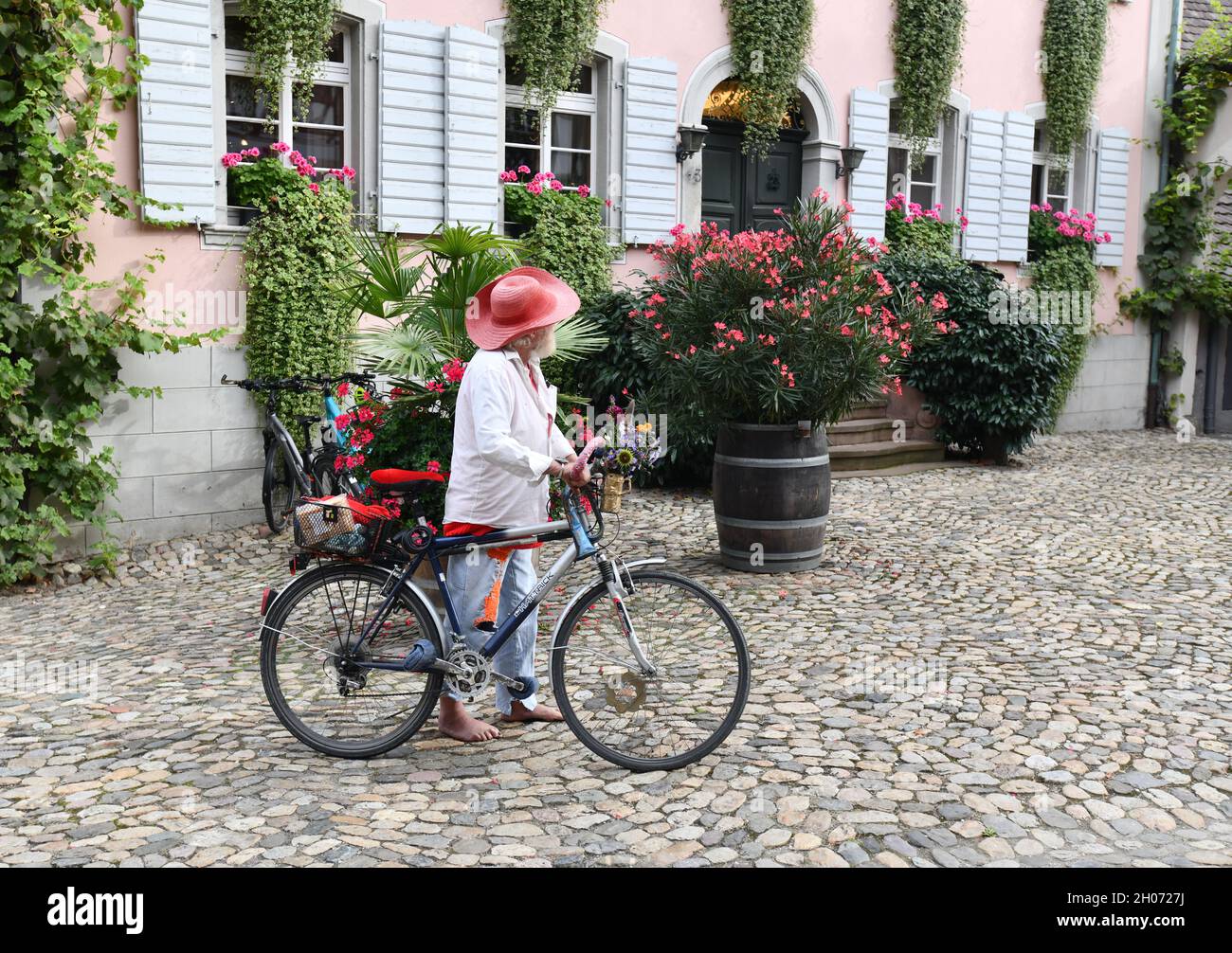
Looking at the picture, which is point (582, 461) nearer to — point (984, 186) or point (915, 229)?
point (915, 229)

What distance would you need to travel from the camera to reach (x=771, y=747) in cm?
457

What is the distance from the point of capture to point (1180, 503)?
1025 cm

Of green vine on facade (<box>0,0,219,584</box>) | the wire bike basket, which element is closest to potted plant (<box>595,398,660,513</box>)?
the wire bike basket

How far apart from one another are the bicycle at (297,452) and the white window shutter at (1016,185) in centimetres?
845

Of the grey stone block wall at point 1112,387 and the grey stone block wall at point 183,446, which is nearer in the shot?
the grey stone block wall at point 183,446

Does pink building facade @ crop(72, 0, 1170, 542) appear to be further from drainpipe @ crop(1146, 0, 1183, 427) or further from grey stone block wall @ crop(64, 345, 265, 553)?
drainpipe @ crop(1146, 0, 1183, 427)

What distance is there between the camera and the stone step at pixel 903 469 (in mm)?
11133

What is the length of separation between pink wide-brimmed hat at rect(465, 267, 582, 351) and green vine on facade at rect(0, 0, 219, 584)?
391 cm

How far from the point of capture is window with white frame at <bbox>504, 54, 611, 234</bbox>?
10.6 metres

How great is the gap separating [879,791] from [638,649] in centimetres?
90

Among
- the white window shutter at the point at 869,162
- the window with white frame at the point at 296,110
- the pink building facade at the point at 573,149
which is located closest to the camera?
the pink building facade at the point at 573,149

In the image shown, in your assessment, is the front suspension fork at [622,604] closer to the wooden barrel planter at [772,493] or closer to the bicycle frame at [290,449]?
the wooden barrel planter at [772,493]

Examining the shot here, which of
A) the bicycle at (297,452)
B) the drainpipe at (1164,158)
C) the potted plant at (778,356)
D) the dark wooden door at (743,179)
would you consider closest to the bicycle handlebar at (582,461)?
the potted plant at (778,356)

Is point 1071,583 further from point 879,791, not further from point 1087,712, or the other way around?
point 879,791
